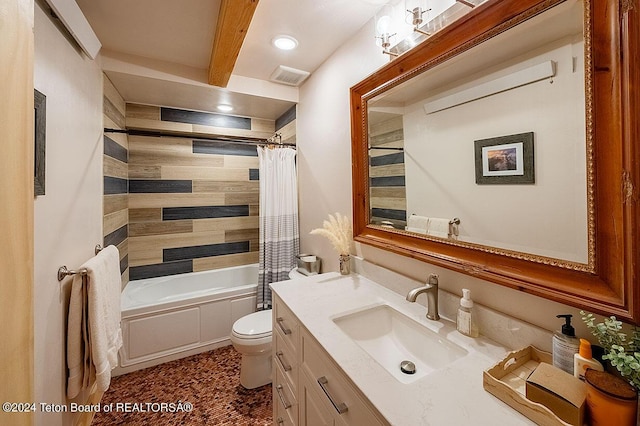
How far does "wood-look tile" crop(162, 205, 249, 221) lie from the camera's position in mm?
2871

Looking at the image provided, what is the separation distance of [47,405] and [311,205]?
197 centimetres

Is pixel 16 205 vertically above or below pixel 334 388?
above

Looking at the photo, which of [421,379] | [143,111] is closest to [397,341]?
[421,379]

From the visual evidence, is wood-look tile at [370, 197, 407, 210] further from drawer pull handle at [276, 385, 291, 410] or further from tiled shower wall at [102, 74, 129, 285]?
tiled shower wall at [102, 74, 129, 285]

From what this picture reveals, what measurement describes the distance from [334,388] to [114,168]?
253 cm

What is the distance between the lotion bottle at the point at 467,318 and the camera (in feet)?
3.24

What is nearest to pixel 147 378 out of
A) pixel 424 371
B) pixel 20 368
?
pixel 20 368

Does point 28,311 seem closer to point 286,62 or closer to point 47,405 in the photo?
point 47,405

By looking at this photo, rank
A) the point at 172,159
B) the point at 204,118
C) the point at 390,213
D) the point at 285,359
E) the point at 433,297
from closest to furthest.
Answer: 1. the point at 433,297
2. the point at 285,359
3. the point at 390,213
4. the point at 172,159
5. the point at 204,118

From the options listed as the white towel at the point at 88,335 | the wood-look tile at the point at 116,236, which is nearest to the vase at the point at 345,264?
the white towel at the point at 88,335

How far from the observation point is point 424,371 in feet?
3.37

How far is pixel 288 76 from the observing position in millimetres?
2332

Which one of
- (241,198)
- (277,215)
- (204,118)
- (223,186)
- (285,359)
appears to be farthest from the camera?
(241,198)

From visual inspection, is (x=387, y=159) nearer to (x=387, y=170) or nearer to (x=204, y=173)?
(x=387, y=170)
